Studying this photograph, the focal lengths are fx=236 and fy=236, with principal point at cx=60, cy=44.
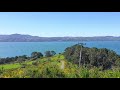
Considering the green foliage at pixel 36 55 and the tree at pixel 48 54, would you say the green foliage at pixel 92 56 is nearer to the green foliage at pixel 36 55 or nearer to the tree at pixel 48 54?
the tree at pixel 48 54

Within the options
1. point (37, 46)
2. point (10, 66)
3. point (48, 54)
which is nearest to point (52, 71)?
point (48, 54)

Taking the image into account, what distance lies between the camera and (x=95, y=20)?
12.3ft

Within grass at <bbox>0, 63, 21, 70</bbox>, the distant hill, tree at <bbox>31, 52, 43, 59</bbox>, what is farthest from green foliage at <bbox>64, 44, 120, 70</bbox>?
grass at <bbox>0, 63, 21, 70</bbox>

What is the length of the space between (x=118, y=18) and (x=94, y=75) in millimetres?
1156

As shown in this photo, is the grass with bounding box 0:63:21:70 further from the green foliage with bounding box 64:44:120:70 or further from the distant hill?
the green foliage with bounding box 64:44:120:70

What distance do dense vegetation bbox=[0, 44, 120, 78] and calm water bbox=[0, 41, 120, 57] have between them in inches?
2.5

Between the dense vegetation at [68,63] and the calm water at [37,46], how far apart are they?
64 mm

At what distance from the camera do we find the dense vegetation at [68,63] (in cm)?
305

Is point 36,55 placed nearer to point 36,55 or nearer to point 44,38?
point 36,55

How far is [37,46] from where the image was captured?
3031 mm

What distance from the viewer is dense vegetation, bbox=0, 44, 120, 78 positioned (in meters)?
3.05
